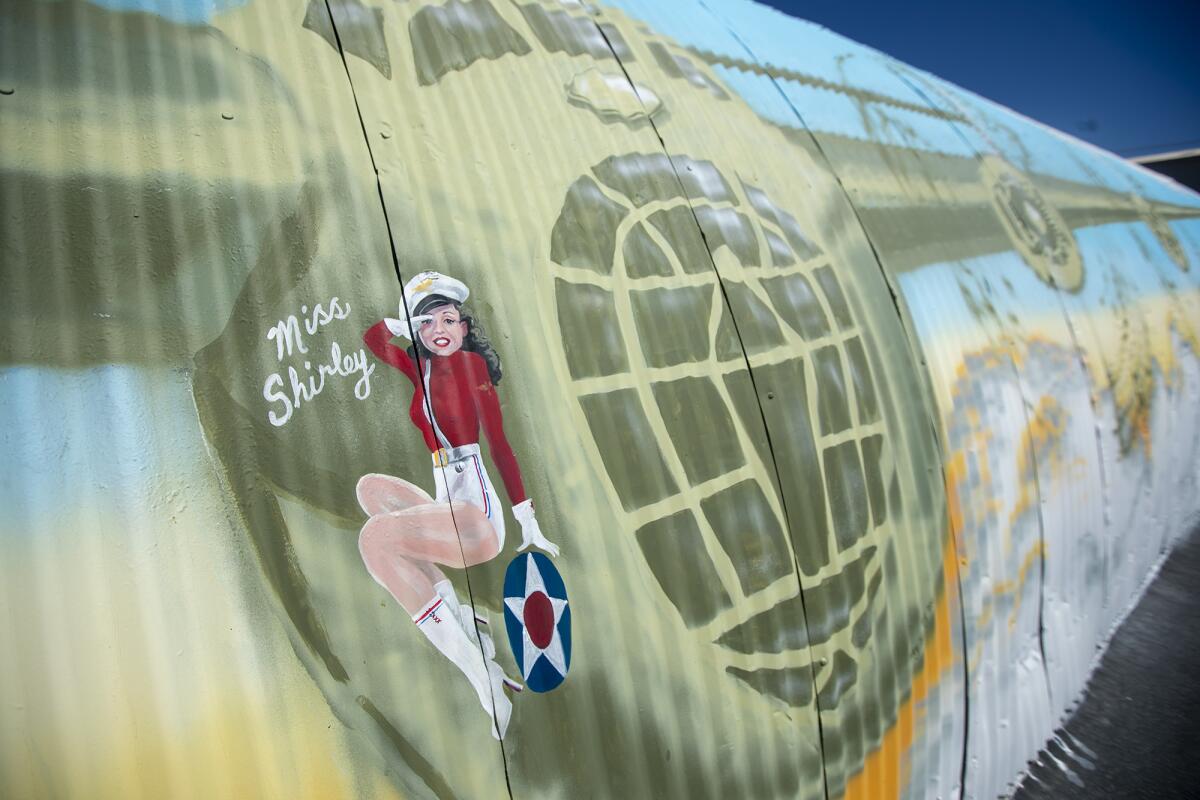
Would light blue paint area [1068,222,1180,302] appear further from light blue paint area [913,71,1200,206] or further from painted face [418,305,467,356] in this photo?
painted face [418,305,467,356]

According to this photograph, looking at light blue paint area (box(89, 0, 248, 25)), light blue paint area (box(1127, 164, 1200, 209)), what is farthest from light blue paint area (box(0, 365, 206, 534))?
light blue paint area (box(1127, 164, 1200, 209))

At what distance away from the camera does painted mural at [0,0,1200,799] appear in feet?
4.73

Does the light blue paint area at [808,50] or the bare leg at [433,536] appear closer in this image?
the bare leg at [433,536]

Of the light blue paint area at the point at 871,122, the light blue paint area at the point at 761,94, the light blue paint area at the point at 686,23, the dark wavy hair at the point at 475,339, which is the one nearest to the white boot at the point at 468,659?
the dark wavy hair at the point at 475,339

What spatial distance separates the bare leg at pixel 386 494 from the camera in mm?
1663

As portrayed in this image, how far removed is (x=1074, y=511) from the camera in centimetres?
399

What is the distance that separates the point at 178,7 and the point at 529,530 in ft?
4.55

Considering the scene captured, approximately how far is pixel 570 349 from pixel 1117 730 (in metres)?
3.43

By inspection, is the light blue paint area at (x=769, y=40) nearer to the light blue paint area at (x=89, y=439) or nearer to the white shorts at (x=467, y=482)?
the white shorts at (x=467, y=482)

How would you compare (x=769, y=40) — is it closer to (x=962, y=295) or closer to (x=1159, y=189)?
(x=962, y=295)

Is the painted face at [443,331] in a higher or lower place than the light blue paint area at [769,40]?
lower

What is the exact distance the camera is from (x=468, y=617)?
1724 millimetres

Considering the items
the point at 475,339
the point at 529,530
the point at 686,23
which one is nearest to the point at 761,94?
the point at 686,23

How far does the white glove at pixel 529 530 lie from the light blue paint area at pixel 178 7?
129cm
